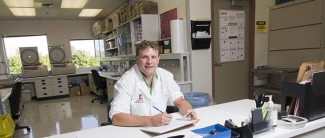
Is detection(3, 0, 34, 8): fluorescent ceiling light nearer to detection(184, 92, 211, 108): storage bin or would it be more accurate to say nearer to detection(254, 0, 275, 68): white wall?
detection(184, 92, 211, 108): storage bin

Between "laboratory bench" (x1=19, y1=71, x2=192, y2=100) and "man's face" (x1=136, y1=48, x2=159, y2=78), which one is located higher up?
"man's face" (x1=136, y1=48, x2=159, y2=78)

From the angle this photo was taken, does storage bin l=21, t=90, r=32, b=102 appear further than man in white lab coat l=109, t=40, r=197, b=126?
Yes

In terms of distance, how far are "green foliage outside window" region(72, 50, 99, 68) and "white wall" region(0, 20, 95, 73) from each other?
230 millimetres

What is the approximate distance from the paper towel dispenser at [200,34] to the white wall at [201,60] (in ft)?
0.25

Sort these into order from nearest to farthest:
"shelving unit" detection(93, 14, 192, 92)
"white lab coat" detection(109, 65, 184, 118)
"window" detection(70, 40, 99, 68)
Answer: "white lab coat" detection(109, 65, 184, 118)
"shelving unit" detection(93, 14, 192, 92)
"window" detection(70, 40, 99, 68)

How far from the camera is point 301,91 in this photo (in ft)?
4.06

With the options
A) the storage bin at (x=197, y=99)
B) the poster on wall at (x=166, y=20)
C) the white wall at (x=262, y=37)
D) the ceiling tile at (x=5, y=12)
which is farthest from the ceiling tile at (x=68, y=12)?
the white wall at (x=262, y=37)

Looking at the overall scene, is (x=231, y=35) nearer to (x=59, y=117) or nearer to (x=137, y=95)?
(x=137, y=95)

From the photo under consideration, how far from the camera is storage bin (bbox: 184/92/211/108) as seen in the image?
2629 mm

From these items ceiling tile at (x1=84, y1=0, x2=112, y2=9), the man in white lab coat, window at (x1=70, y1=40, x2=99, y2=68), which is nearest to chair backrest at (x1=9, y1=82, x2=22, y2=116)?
→ ceiling tile at (x1=84, y1=0, x2=112, y2=9)

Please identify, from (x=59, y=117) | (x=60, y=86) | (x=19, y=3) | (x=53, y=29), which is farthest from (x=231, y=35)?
(x=53, y=29)

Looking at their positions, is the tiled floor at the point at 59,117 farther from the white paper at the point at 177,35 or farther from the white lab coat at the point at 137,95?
the white lab coat at the point at 137,95

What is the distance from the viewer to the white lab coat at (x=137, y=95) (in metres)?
1.43

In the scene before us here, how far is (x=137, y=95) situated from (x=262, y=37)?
2700 millimetres
